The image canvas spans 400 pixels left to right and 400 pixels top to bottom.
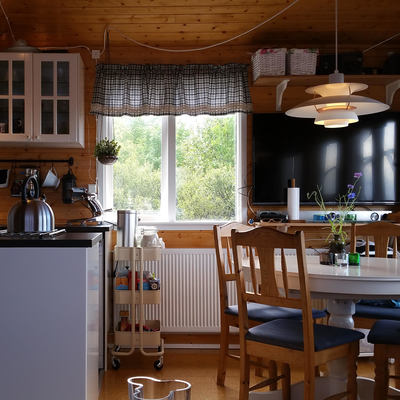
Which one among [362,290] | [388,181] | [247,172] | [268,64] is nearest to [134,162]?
[247,172]

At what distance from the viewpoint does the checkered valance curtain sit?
3854mm

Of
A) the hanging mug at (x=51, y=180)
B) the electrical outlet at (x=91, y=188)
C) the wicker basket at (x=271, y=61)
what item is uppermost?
the wicker basket at (x=271, y=61)

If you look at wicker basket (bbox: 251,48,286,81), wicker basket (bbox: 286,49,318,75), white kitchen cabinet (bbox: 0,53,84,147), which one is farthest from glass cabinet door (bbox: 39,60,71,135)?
wicker basket (bbox: 286,49,318,75)

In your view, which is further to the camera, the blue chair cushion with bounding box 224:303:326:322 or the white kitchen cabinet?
the white kitchen cabinet

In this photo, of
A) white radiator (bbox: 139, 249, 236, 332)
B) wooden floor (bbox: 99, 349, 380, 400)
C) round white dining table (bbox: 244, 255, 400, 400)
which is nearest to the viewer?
round white dining table (bbox: 244, 255, 400, 400)

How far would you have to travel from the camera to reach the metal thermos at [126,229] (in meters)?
A: 3.45

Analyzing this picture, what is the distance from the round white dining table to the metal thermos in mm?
1080

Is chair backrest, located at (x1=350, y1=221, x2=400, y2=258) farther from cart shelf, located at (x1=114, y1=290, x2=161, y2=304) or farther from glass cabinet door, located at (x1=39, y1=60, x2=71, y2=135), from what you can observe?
glass cabinet door, located at (x1=39, y1=60, x2=71, y2=135)

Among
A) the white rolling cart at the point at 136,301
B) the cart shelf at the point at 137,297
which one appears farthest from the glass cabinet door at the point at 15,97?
the cart shelf at the point at 137,297

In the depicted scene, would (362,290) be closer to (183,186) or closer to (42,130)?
(183,186)

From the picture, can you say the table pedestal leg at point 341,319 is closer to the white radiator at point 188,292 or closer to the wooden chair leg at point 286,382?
the wooden chair leg at point 286,382

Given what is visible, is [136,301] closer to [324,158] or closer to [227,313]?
[227,313]

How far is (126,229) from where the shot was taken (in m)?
Answer: 3.47

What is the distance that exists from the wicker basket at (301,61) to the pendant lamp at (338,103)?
1.07 m
